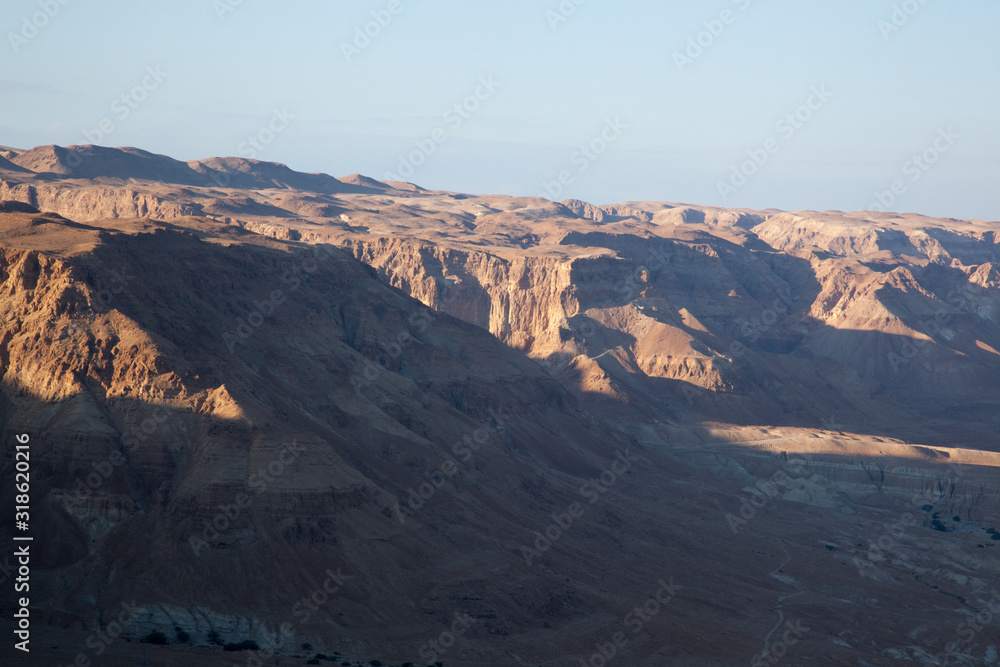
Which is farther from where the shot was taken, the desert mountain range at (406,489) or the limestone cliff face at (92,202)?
the limestone cliff face at (92,202)

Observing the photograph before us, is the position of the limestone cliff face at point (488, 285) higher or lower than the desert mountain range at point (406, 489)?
higher

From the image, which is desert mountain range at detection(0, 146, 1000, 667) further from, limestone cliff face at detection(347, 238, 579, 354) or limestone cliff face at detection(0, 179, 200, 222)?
limestone cliff face at detection(0, 179, 200, 222)

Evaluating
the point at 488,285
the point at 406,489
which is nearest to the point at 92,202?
the point at 488,285

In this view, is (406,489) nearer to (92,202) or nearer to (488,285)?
(488,285)

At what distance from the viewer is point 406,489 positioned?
78.1 m

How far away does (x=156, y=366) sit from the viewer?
230 ft

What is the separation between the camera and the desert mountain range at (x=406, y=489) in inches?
2461

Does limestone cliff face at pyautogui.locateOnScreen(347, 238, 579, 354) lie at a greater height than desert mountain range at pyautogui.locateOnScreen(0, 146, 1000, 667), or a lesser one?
greater

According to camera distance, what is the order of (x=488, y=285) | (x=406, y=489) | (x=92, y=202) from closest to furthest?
1. (x=406, y=489)
2. (x=488, y=285)
3. (x=92, y=202)

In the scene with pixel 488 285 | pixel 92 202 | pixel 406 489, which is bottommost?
pixel 406 489

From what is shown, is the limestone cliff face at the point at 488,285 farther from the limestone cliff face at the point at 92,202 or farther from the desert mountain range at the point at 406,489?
the limestone cliff face at the point at 92,202

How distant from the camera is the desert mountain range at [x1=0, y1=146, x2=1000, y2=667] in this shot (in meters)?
62.5

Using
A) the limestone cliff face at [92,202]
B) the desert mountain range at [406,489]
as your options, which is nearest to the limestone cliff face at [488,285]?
the desert mountain range at [406,489]

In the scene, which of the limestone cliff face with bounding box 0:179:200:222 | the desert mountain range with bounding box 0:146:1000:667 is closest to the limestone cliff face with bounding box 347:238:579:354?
the desert mountain range with bounding box 0:146:1000:667
